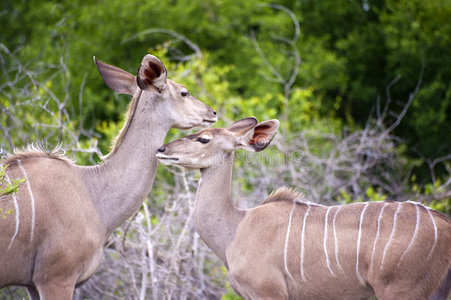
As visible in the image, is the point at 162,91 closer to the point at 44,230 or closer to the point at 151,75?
the point at 151,75

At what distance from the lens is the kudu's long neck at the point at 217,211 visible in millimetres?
4172

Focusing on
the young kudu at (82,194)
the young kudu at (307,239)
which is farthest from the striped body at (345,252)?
the young kudu at (82,194)

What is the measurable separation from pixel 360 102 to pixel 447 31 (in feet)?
4.83

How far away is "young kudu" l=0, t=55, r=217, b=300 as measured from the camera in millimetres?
3861

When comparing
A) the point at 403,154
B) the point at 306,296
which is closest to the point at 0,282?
the point at 306,296

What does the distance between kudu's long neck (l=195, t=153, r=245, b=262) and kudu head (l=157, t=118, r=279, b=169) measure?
0.24 feet

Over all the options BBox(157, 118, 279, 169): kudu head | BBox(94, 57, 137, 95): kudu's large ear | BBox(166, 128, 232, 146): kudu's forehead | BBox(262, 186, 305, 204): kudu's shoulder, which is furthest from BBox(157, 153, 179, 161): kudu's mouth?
BBox(262, 186, 305, 204): kudu's shoulder

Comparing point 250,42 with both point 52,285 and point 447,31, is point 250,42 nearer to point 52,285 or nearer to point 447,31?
point 447,31

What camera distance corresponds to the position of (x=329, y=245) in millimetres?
3939

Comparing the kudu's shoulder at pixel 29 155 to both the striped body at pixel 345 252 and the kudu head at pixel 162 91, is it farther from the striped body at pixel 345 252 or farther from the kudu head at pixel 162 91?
the striped body at pixel 345 252

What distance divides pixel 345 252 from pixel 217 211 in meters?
0.81

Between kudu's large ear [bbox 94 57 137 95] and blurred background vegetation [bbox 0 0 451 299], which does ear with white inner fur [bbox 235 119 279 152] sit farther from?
blurred background vegetation [bbox 0 0 451 299]

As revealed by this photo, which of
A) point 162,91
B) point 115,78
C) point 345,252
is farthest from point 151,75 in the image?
point 345,252

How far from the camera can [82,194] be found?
412cm
